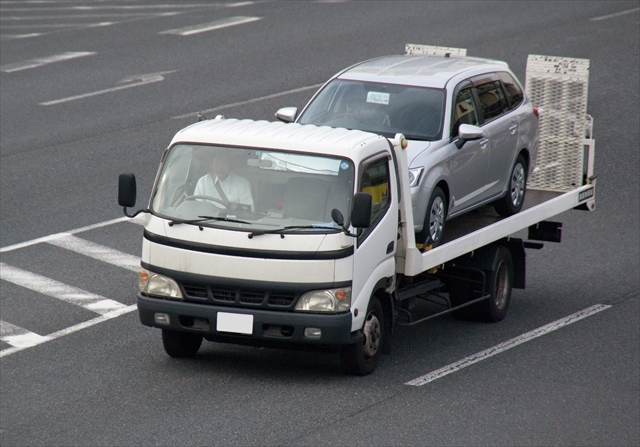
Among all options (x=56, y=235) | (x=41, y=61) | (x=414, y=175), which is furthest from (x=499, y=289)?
(x=41, y=61)

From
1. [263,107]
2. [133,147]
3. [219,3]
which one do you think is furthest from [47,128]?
[219,3]

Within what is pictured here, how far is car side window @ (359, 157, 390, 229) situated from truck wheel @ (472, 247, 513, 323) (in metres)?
2.58

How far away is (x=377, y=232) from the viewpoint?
33.9 ft

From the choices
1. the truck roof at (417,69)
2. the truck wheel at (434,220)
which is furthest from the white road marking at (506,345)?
the truck roof at (417,69)

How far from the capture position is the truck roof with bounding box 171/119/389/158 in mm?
10109

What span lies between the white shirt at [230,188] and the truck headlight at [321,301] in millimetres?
917

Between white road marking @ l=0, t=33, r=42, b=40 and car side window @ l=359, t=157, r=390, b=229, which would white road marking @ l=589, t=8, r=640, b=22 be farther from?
car side window @ l=359, t=157, r=390, b=229

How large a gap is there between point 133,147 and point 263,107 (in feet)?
10.7

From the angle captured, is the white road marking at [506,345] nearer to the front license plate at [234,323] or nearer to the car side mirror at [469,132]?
the front license plate at [234,323]

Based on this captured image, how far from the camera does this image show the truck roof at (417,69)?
488 inches

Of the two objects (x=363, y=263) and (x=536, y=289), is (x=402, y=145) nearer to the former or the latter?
(x=363, y=263)

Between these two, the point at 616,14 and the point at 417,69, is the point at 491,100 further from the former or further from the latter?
the point at 616,14

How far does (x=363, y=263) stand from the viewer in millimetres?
10086

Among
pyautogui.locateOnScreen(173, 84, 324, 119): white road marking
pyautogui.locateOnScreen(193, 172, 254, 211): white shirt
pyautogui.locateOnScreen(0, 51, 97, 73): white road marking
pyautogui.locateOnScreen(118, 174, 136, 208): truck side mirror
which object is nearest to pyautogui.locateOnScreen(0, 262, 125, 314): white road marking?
pyautogui.locateOnScreen(118, 174, 136, 208): truck side mirror
